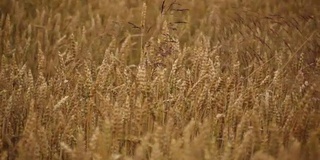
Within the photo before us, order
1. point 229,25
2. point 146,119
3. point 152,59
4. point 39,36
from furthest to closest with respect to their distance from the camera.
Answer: point 229,25 → point 39,36 → point 152,59 → point 146,119

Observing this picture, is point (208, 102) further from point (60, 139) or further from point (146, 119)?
point (60, 139)

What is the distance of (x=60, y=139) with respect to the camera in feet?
5.76

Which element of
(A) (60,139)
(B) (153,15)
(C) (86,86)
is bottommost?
(A) (60,139)

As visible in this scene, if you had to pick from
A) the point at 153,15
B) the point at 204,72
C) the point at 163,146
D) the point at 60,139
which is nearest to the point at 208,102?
the point at 204,72

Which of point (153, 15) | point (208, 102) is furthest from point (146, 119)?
point (153, 15)

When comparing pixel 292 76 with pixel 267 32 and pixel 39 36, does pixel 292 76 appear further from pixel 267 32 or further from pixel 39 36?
pixel 39 36

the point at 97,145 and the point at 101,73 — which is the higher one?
the point at 101,73

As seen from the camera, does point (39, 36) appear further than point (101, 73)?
Yes

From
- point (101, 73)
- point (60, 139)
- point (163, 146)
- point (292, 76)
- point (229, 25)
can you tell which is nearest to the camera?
point (163, 146)

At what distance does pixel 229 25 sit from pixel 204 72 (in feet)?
6.52

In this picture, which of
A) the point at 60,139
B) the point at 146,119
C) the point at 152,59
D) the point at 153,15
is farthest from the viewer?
the point at 153,15

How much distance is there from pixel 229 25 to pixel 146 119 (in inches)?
92.2

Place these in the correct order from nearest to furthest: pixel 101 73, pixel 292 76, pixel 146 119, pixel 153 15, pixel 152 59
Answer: pixel 146 119, pixel 101 73, pixel 152 59, pixel 292 76, pixel 153 15

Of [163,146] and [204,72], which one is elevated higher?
[204,72]
